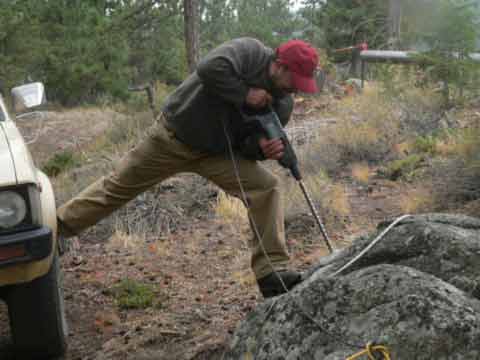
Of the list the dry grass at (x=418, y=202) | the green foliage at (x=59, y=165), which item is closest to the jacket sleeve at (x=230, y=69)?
the dry grass at (x=418, y=202)

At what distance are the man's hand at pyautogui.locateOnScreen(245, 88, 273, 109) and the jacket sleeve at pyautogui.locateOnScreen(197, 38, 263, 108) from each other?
31mm

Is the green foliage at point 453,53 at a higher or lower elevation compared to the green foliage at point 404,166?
higher

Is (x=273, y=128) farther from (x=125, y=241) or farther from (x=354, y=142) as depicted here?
(x=354, y=142)

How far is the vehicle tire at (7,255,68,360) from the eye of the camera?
12.0 ft

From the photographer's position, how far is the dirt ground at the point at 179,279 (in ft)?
13.6

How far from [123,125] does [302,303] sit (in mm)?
9232

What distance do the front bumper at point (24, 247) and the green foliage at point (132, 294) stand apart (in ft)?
5.17

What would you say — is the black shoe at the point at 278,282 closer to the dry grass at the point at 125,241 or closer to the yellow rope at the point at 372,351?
the yellow rope at the point at 372,351

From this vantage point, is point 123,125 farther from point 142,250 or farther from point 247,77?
point 247,77

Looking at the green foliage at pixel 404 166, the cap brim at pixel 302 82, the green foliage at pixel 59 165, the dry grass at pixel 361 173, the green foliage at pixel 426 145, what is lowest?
the green foliage at pixel 59 165

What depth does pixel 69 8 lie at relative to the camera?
17.8 m

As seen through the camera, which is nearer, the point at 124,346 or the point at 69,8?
the point at 124,346

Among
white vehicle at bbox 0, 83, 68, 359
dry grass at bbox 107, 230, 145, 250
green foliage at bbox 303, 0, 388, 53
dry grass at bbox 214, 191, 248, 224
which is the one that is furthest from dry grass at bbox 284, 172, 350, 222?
green foliage at bbox 303, 0, 388, 53

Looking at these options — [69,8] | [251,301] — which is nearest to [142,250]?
[251,301]
